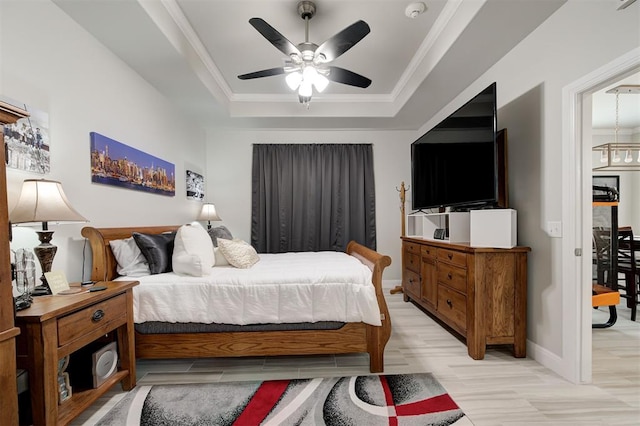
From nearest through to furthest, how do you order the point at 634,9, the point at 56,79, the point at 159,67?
the point at 634,9 < the point at 56,79 < the point at 159,67

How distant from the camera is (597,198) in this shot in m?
2.88

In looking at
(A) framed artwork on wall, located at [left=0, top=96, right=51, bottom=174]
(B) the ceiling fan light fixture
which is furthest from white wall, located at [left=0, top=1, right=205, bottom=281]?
(B) the ceiling fan light fixture

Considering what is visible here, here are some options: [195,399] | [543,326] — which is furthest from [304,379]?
[543,326]

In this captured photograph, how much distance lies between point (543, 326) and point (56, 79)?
3.93 meters

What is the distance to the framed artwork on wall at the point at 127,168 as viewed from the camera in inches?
90.0

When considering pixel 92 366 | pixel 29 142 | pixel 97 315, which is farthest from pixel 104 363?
pixel 29 142

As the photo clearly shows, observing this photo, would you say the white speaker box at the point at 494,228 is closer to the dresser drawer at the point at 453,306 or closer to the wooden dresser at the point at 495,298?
the wooden dresser at the point at 495,298

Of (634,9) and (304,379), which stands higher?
(634,9)

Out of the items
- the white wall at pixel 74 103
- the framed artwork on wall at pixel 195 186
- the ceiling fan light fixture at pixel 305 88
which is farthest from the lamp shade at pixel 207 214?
the ceiling fan light fixture at pixel 305 88

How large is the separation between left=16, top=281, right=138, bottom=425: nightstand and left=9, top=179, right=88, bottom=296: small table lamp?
0.78ft

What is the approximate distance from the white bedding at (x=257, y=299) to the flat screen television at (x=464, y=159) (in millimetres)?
1343

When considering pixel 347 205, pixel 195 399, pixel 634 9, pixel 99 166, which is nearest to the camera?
pixel 634 9

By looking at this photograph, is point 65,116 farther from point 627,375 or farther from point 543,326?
point 627,375

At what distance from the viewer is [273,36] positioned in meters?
2.00
